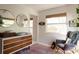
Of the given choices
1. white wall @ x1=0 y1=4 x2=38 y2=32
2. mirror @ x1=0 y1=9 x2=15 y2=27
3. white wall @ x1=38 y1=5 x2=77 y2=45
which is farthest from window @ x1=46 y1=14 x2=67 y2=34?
mirror @ x1=0 y1=9 x2=15 y2=27

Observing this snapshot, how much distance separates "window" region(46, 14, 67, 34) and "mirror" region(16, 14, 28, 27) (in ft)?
1.32

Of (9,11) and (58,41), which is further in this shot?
(58,41)

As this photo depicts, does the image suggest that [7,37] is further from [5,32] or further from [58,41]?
[58,41]

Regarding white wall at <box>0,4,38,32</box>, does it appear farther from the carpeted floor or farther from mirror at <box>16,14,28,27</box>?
the carpeted floor

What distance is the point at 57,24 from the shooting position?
5.10 feet

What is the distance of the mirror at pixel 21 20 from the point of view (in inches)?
58.3

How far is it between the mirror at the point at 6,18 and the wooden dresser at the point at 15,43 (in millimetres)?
264

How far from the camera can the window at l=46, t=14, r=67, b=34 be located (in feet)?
4.92

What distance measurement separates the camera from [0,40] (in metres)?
1.32
